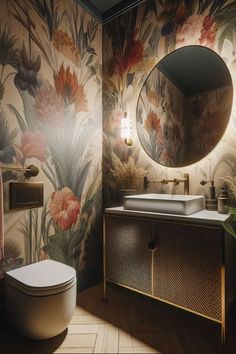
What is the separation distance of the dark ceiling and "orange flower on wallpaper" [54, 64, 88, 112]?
0.65 m

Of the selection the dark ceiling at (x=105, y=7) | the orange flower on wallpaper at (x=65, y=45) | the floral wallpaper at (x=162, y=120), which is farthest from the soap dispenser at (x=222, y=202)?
the dark ceiling at (x=105, y=7)

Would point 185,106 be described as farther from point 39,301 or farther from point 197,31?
point 39,301

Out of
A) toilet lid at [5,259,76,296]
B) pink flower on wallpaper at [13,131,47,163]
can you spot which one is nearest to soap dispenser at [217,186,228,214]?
toilet lid at [5,259,76,296]

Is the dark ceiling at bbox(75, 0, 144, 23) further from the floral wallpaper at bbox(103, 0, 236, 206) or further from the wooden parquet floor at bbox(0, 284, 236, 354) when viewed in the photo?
the wooden parquet floor at bbox(0, 284, 236, 354)

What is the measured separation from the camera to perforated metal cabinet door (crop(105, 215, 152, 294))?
1.51 metres

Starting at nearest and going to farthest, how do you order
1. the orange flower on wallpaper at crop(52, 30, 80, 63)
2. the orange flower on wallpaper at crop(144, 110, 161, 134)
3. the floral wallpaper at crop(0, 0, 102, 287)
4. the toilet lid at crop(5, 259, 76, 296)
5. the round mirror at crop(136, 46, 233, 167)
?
the toilet lid at crop(5, 259, 76, 296) < the floral wallpaper at crop(0, 0, 102, 287) < the round mirror at crop(136, 46, 233, 167) < the orange flower on wallpaper at crop(52, 30, 80, 63) < the orange flower on wallpaper at crop(144, 110, 161, 134)

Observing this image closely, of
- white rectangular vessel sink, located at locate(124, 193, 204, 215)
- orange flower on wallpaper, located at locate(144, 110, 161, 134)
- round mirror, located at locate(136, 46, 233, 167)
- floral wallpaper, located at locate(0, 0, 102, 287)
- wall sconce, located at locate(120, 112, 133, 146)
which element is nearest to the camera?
white rectangular vessel sink, located at locate(124, 193, 204, 215)

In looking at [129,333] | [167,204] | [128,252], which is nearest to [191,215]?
[167,204]

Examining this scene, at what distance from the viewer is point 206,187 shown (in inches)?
64.1

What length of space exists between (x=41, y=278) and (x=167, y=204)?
85 cm

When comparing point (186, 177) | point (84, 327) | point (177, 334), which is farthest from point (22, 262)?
point (186, 177)

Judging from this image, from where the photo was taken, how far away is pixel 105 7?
82.7 inches

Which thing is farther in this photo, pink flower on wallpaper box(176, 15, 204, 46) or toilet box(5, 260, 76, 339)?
pink flower on wallpaper box(176, 15, 204, 46)

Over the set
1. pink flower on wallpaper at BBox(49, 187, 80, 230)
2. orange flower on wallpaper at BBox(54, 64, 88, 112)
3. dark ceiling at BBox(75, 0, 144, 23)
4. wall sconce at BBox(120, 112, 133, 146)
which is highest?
dark ceiling at BBox(75, 0, 144, 23)
